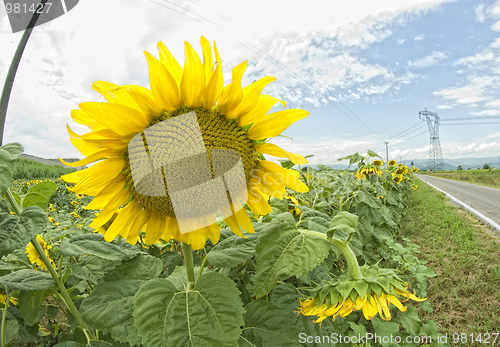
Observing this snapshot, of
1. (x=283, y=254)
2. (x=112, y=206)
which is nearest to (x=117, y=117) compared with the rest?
(x=112, y=206)

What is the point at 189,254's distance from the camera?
93 cm

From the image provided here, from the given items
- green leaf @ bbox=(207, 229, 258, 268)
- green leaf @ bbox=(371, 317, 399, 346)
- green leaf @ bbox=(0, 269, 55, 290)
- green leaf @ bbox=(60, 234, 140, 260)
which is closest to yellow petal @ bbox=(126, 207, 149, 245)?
green leaf @ bbox=(60, 234, 140, 260)

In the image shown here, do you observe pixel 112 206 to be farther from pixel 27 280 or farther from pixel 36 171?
pixel 36 171

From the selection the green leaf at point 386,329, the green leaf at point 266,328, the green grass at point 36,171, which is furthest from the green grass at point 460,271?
the green grass at point 36,171

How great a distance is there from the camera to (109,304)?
0.89 meters

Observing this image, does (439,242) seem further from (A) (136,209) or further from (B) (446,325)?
(A) (136,209)

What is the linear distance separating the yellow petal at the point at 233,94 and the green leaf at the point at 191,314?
0.48 m

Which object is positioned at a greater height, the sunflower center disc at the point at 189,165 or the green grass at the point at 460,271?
the sunflower center disc at the point at 189,165

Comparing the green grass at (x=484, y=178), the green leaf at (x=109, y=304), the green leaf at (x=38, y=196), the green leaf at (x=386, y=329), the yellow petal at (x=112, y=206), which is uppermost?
the green leaf at (x=38, y=196)

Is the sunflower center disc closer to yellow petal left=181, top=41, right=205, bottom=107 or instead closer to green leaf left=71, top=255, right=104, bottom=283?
yellow petal left=181, top=41, right=205, bottom=107

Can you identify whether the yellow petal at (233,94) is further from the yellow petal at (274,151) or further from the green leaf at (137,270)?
the green leaf at (137,270)

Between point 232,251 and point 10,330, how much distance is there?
1.12 meters

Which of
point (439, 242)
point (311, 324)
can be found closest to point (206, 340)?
point (311, 324)

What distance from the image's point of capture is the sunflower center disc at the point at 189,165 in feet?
2.54
